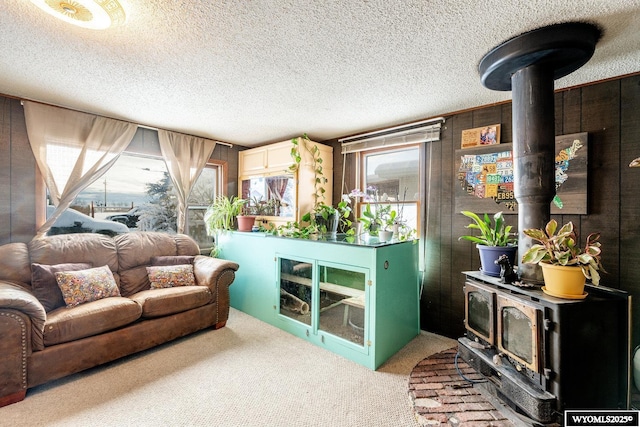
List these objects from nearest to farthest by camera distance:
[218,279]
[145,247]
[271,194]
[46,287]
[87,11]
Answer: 1. [87,11]
2. [46,287]
3. [218,279]
4. [145,247]
5. [271,194]

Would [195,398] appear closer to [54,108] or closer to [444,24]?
[444,24]

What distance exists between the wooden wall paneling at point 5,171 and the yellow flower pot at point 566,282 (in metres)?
4.21

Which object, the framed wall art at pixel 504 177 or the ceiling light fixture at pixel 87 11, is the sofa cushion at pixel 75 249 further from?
the framed wall art at pixel 504 177

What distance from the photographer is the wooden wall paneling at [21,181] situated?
2.48 meters

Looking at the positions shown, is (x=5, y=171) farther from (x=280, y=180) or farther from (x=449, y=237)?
(x=449, y=237)

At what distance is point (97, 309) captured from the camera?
6.88ft

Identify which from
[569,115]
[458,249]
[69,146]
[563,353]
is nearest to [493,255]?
[563,353]

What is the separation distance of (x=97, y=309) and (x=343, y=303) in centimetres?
199

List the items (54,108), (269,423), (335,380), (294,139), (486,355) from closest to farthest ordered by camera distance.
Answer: (269,423)
(486,355)
(335,380)
(54,108)
(294,139)

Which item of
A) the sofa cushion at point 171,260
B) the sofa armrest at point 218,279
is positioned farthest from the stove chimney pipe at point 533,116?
the sofa cushion at point 171,260

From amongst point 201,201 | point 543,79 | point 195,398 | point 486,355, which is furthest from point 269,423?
point 201,201

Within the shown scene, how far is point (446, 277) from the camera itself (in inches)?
107

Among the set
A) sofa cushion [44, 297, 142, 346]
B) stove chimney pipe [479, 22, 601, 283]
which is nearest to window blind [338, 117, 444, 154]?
stove chimney pipe [479, 22, 601, 283]

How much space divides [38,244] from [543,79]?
411 cm
